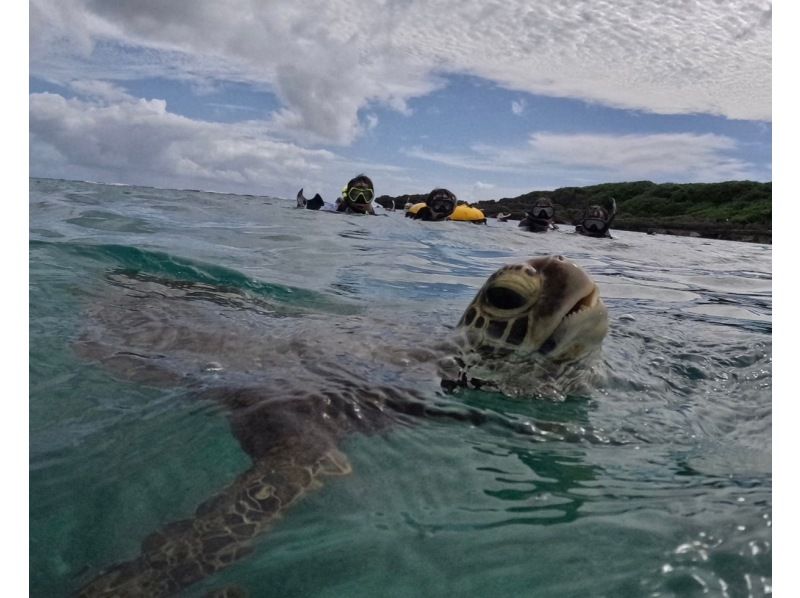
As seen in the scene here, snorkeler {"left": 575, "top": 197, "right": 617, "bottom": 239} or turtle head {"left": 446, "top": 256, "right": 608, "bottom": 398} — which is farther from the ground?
snorkeler {"left": 575, "top": 197, "right": 617, "bottom": 239}

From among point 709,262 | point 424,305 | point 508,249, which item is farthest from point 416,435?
point 709,262

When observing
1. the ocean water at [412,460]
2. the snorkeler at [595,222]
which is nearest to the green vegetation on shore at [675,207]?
the snorkeler at [595,222]

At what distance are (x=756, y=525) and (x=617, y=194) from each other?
72.5 metres

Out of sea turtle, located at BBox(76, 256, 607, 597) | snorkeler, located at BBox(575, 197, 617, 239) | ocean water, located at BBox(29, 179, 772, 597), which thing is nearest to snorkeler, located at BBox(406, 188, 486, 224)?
snorkeler, located at BBox(575, 197, 617, 239)

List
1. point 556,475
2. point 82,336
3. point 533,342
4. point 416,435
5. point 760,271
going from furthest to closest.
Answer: point 760,271 < point 82,336 < point 533,342 < point 416,435 < point 556,475

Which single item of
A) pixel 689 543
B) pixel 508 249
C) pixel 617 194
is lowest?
pixel 689 543

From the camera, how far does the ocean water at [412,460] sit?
1.93 meters

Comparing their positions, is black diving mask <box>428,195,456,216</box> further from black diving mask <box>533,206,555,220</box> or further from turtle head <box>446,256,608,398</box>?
turtle head <box>446,256,608,398</box>

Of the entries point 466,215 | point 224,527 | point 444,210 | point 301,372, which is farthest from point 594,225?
point 224,527

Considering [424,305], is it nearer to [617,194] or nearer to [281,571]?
[281,571]

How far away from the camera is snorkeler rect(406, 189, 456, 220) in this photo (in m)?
21.4

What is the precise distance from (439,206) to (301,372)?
1834 centimetres

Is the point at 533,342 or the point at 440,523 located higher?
the point at 533,342

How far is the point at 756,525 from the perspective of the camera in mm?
1979
